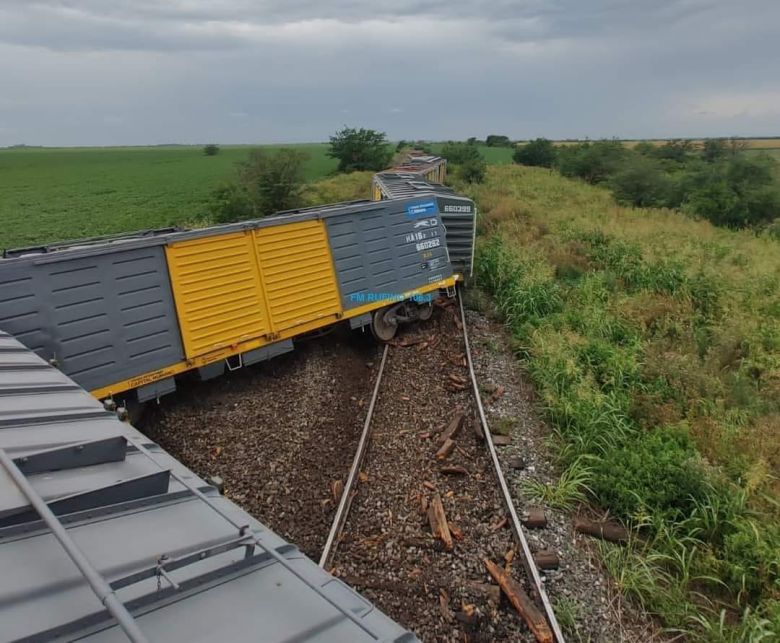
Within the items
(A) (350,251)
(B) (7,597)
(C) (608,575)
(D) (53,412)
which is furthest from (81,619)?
(A) (350,251)

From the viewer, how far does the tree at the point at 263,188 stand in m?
24.3

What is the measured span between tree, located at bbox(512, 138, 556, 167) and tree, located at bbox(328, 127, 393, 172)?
2417cm

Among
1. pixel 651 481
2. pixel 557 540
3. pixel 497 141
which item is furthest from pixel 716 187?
pixel 497 141

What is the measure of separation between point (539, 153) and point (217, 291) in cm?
6388

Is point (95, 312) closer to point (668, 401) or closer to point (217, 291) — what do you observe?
point (217, 291)

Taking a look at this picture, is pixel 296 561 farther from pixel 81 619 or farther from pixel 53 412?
pixel 53 412

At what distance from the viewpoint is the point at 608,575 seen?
484 cm

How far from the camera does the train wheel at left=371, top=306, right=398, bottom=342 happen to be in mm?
9984

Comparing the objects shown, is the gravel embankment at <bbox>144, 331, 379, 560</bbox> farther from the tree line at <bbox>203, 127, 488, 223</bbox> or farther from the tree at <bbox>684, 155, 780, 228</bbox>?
the tree at <bbox>684, 155, 780, 228</bbox>

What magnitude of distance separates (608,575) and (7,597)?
4.93 metres

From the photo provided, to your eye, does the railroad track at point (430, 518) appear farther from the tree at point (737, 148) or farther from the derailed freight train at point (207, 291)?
the tree at point (737, 148)

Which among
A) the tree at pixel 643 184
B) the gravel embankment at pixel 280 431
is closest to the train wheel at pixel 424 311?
the gravel embankment at pixel 280 431

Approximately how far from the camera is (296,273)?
8.48 m

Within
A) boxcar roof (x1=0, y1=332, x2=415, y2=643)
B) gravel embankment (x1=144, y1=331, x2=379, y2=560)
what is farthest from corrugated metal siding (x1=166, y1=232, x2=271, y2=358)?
boxcar roof (x1=0, y1=332, x2=415, y2=643)
